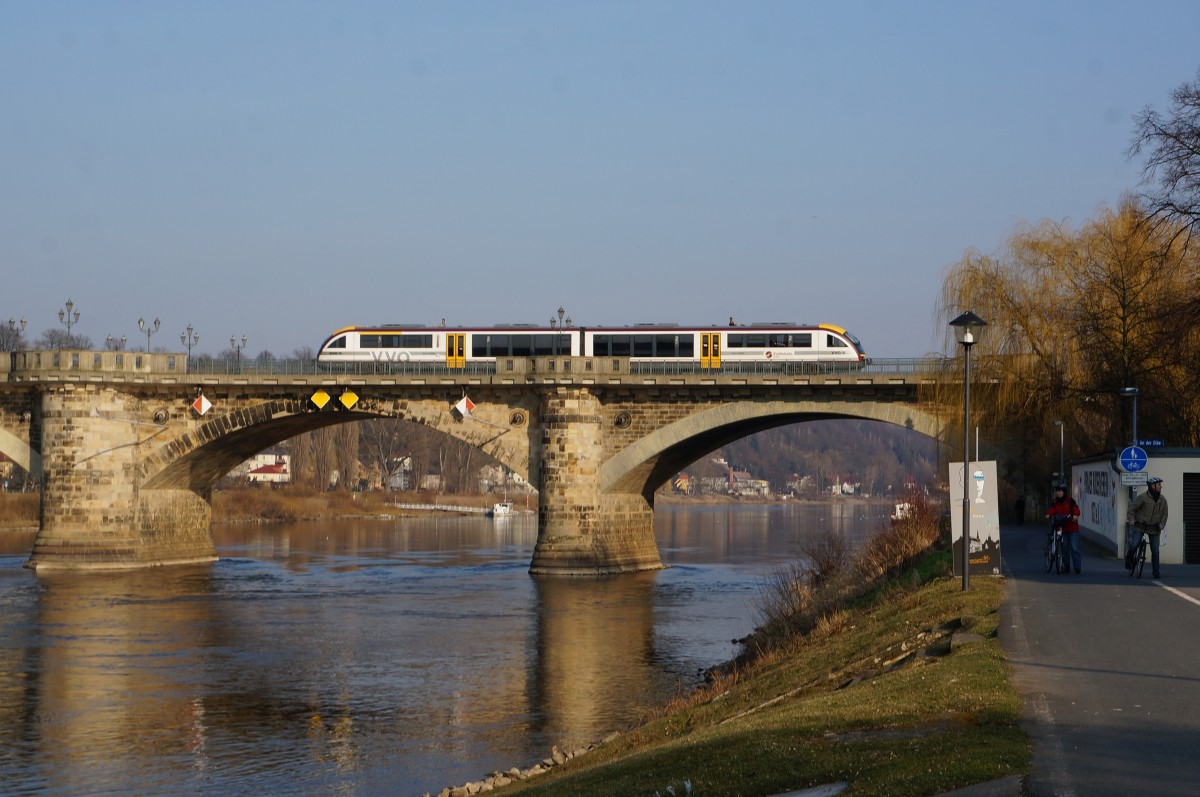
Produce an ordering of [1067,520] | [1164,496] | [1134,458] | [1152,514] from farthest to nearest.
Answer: [1164,496] → [1134,458] → [1067,520] → [1152,514]

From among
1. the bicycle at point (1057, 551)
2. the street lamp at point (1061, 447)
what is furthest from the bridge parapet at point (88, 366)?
the bicycle at point (1057, 551)

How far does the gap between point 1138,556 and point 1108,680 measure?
1250 cm

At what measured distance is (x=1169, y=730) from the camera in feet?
36.9

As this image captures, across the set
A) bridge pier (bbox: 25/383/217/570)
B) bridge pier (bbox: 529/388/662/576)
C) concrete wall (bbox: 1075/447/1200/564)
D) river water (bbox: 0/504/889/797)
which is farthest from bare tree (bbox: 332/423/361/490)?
concrete wall (bbox: 1075/447/1200/564)

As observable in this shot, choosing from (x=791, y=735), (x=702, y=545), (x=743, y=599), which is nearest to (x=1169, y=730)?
(x=791, y=735)

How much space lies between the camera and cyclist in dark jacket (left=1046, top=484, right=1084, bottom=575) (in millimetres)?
25797

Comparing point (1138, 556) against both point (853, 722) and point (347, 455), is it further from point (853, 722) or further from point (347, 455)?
point (347, 455)

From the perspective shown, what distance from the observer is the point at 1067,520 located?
25.8 metres

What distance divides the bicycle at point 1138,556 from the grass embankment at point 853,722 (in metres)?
3.22

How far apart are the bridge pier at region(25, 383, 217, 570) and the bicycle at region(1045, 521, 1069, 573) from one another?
38.4 metres

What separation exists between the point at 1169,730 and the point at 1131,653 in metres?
4.67

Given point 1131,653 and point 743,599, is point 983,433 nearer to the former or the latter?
point 743,599

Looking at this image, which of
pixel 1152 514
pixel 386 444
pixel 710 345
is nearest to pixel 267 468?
pixel 386 444

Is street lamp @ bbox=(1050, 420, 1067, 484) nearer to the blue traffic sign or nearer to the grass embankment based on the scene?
the blue traffic sign
